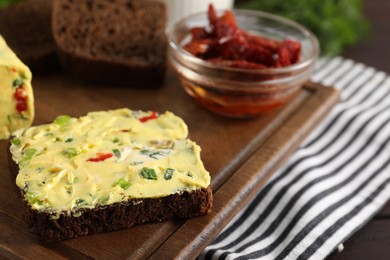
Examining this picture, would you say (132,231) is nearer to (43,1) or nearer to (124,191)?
(124,191)

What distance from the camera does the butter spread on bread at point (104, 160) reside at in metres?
2.81

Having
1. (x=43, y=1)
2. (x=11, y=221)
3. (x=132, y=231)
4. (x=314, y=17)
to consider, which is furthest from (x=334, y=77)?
(x=11, y=221)

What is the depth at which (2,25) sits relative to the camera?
13.6 feet

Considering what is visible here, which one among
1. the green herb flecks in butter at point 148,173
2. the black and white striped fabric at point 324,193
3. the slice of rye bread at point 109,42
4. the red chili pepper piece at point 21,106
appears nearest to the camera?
the green herb flecks in butter at point 148,173

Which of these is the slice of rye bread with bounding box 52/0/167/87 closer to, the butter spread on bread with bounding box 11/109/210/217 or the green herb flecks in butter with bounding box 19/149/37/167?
the butter spread on bread with bounding box 11/109/210/217

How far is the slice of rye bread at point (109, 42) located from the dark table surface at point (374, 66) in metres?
1.50

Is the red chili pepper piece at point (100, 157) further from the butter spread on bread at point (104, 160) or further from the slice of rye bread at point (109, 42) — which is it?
the slice of rye bread at point (109, 42)

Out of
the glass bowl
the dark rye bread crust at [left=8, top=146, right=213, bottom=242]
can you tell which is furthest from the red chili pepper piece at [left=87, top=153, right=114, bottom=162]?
the glass bowl

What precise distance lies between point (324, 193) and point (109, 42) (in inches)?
60.9

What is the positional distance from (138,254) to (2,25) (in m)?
2.03

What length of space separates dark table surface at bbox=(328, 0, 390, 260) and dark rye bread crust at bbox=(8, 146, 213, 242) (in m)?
0.76

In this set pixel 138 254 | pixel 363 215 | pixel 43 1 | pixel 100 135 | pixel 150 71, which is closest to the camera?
pixel 138 254

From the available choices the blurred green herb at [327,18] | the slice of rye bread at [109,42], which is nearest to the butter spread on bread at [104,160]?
the slice of rye bread at [109,42]

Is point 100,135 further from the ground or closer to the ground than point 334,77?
further from the ground
